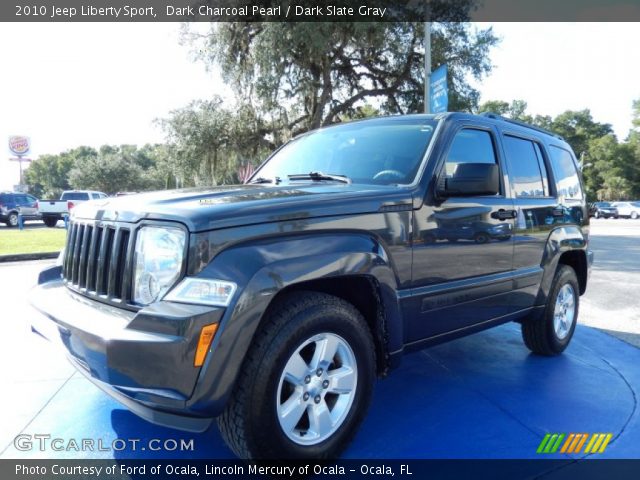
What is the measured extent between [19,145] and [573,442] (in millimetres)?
44226

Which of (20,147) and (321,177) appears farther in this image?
(20,147)

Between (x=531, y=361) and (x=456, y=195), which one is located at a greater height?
(x=456, y=195)

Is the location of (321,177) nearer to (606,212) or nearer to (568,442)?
(568,442)

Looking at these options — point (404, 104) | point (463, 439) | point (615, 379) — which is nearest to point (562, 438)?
point (463, 439)

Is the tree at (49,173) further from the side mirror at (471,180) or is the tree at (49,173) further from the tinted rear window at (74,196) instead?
the side mirror at (471,180)

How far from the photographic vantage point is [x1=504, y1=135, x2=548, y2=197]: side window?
3.74 meters

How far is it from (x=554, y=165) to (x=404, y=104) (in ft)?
47.8

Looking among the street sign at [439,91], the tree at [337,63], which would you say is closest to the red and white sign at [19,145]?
the tree at [337,63]

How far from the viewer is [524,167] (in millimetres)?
3920

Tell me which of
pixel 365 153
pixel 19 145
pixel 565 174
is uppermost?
pixel 19 145

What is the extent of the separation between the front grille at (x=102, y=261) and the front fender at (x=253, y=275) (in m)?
0.49

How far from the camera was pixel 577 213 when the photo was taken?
4.55 metres

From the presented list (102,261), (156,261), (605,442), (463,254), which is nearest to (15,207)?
(102,261)

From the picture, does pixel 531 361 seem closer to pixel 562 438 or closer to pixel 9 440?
pixel 562 438
